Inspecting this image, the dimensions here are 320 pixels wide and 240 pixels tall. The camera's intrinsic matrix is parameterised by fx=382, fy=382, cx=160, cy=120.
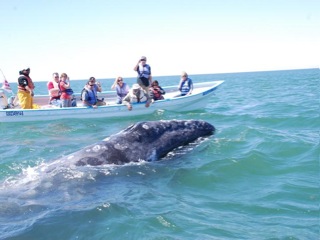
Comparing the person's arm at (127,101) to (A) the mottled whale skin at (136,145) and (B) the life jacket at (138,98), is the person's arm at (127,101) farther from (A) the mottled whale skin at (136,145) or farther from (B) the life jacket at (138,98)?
(A) the mottled whale skin at (136,145)

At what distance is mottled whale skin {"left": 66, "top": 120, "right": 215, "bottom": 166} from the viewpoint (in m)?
6.50

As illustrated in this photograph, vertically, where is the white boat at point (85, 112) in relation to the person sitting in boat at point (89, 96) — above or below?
below

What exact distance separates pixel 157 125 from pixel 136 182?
1.27m

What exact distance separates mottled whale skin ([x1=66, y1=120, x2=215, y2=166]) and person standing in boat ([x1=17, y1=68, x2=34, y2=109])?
10706 mm

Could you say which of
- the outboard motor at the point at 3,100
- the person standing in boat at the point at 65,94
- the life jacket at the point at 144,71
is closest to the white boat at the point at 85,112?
the person standing in boat at the point at 65,94

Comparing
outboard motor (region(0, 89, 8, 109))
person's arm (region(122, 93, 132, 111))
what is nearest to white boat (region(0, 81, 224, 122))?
person's arm (region(122, 93, 132, 111))

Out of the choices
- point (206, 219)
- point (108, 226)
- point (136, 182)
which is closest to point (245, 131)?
point (136, 182)

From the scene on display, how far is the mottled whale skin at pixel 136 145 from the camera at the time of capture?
6.50m

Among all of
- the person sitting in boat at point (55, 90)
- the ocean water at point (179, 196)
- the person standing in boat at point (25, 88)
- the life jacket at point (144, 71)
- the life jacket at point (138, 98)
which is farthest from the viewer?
the person sitting in boat at point (55, 90)

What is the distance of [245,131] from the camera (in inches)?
459

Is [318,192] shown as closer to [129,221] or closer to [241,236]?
[241,236]

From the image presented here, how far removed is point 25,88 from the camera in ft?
54.7

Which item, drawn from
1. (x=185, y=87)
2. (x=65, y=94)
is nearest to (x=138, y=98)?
(x=185, y=87)

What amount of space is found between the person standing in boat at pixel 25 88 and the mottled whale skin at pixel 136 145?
421 inches
